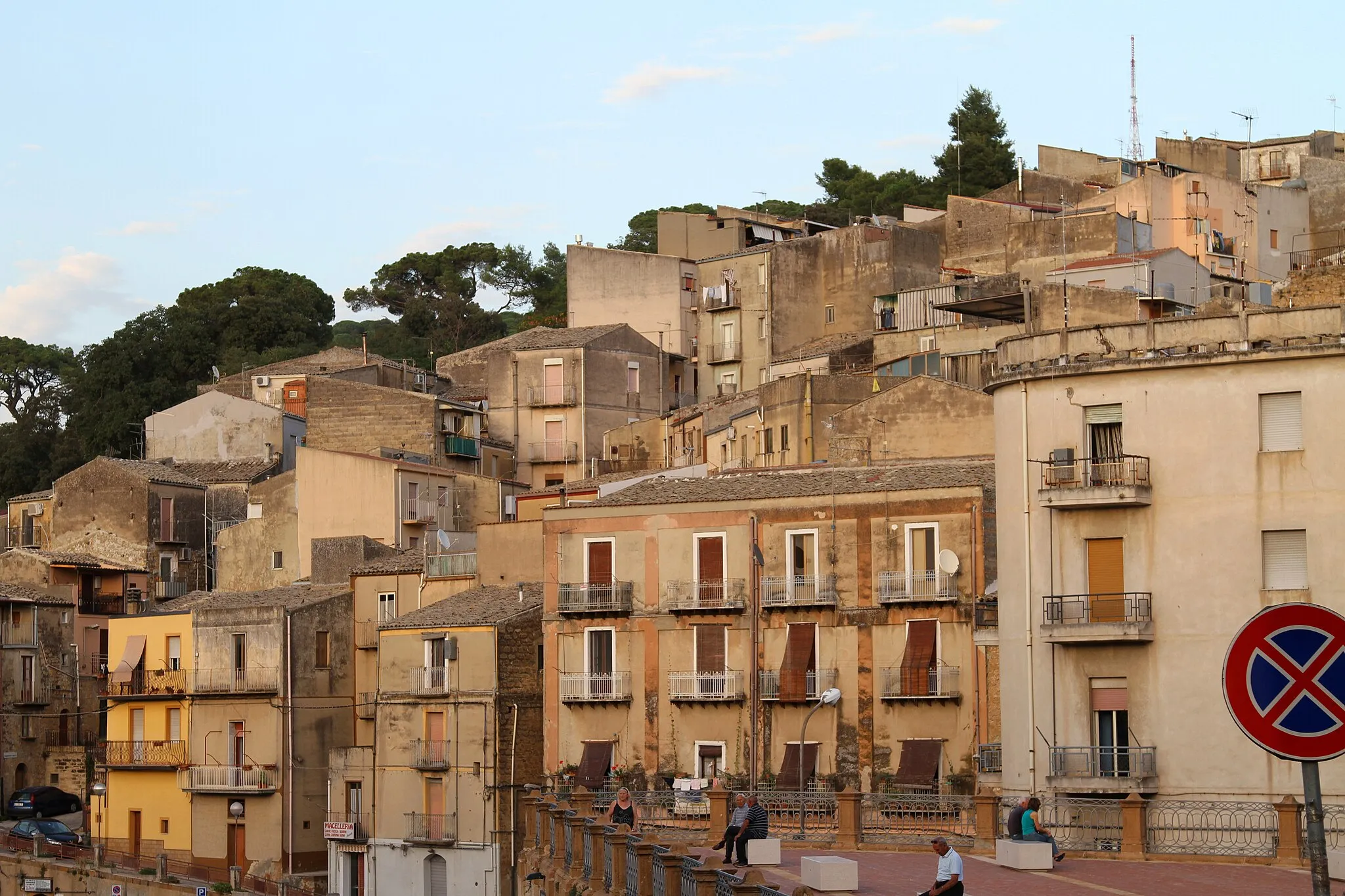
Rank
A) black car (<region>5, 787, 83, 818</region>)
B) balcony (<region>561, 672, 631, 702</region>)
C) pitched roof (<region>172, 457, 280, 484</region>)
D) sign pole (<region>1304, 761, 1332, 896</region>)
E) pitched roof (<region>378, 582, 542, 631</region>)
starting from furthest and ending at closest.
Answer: pitched roof (<region>172, 457, 280, 484</region>) < black car (<region>5, 787, 83, 818</region>) < pitched roof (<region>378, 582, 542, 631</region>) < balcony (<region>561, 672, 631, 702</region>) < sign pole (<region>1304, 761, 1332, 896</region>)

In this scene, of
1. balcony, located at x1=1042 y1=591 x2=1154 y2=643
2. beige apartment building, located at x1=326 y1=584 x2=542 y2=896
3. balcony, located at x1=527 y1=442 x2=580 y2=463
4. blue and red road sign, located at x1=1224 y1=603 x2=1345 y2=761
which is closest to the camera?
blue and red road sign, located at x1=1224 y1=603 x2=1345 y2=761

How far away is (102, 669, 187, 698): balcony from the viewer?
6353 centimetres

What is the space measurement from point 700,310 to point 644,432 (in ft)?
34.0

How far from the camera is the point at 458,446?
78.4 m

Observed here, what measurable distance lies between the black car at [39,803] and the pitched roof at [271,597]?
710cm

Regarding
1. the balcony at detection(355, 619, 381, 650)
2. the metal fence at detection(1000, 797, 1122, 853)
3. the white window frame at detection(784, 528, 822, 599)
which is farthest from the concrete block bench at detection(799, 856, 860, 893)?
the balcony at detection(355, 619, 381, 650)

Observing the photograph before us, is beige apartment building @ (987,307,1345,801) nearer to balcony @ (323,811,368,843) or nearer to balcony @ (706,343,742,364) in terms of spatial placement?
balcony @ (323,811,368,843)

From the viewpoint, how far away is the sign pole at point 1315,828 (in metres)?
11.1

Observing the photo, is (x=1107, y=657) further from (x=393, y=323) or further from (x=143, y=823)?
(x=393, y=323)

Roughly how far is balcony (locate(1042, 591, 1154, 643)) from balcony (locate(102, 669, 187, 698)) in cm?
3387

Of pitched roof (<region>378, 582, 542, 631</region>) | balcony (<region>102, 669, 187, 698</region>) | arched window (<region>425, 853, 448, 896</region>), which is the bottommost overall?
arched window (<region>425, 853, 448, 896</region>)

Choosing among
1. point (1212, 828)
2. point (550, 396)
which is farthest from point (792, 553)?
point (550, 396)

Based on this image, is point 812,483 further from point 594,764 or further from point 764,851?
point 764,851

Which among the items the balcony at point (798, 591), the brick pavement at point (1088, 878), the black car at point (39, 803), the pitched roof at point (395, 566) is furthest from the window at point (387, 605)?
the brick pavement at point (1088, 878)
